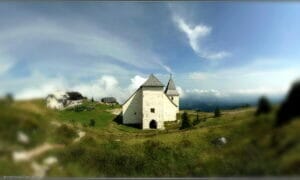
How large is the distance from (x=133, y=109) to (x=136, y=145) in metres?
0.59

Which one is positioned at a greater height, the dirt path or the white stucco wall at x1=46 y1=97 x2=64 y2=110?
the white stucco wall at x1=46 y1=97 x2=64 y2=110

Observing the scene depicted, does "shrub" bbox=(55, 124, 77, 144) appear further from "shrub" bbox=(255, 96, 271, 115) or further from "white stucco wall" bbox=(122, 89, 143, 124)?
"shrub" bbox=(255, 96, 271, 115)

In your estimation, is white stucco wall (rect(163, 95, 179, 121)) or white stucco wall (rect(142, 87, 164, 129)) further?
white stucco wall (rect(163, 95, 179, 121))

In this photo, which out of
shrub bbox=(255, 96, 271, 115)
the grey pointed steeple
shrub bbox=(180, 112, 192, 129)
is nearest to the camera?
shrub bbox=(255, 96, 271, 115)

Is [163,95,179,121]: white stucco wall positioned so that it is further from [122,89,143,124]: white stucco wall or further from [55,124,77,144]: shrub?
[55,124,77,144]: shrub

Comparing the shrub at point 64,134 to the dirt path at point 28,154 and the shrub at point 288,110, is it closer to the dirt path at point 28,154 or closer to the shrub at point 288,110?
the dirt path at point 28,154

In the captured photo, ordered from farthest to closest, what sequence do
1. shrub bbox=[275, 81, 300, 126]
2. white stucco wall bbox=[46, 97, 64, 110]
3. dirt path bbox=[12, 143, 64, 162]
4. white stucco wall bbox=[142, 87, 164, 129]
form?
white stucco wall bbox=[142, 87, 164, 129] < white stucco wall bbox=[46, 97, 64, 110] < dirt path bbox=[12, 143, 64, 162] < shrub bbox=[275, 81, 300, 126]

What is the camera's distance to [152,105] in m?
6.50

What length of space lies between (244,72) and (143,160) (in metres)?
2.22

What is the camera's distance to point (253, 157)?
4.38 m

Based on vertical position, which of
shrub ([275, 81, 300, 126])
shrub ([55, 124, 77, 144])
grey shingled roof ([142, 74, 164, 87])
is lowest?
shrub ([55, 124, 77, 144])

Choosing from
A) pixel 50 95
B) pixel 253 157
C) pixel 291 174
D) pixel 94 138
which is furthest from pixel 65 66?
pixel 291 174

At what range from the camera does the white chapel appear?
18.5 feet

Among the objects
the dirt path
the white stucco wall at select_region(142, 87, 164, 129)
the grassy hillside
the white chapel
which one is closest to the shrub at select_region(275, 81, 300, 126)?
the grassy hillside
